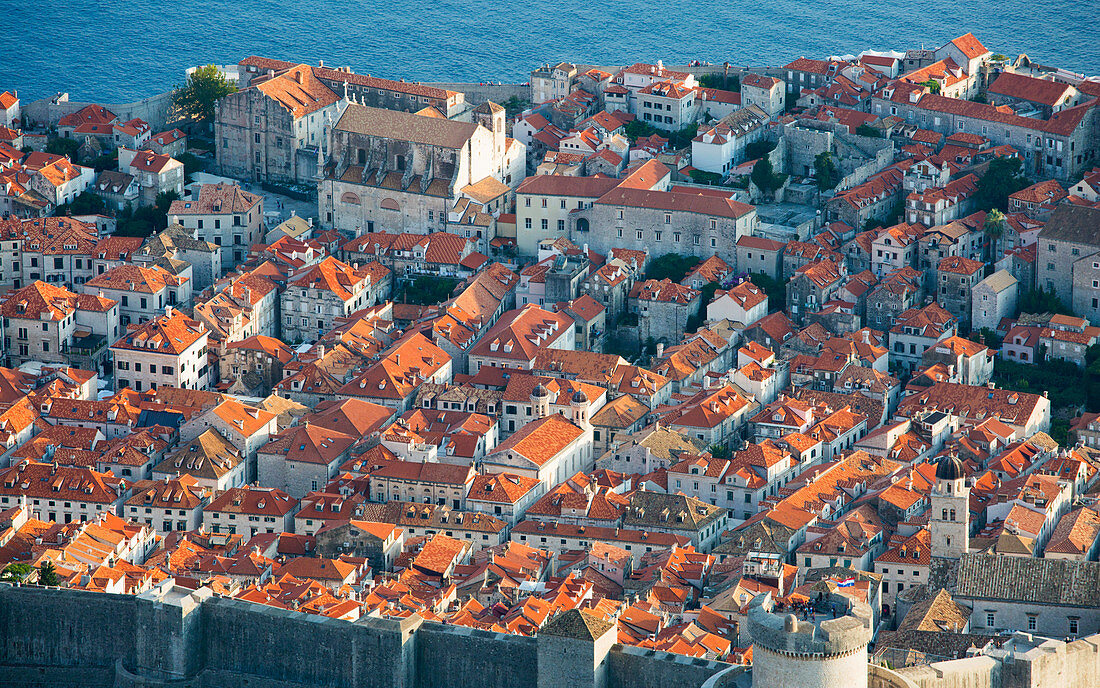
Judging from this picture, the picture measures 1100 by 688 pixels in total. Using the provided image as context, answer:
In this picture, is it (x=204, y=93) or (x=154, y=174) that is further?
(x=204, y=93)

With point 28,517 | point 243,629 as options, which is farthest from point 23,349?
point 243,629

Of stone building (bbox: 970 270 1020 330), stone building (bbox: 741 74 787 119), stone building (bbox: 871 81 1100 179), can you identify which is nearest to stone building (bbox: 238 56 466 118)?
stone building (bbox: 741 74 787 119)

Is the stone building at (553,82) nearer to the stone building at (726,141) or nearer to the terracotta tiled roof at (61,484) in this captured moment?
the stone building at (726,141)

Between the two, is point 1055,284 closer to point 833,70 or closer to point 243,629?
point 833,70

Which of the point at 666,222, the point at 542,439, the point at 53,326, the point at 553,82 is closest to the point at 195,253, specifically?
the point at 53,326

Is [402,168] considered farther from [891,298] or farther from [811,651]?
[811,651]

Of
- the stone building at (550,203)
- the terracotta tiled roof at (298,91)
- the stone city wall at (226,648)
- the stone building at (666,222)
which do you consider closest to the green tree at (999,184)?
the stone building at (666,222)

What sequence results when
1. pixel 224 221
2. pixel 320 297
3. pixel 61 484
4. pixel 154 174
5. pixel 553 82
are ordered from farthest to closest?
pixel 553 82
pixel 154 174
pixel 224 221
pixel 320 297
pixel 61 484
